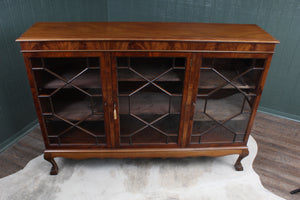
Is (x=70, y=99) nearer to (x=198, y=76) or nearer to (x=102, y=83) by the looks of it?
(x=102, y=83)

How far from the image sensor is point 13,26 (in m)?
1.76

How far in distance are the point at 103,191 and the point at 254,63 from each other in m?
1.19

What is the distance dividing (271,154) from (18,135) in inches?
78.9

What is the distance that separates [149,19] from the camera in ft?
7.88

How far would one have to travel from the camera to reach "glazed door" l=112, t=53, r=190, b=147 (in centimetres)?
136

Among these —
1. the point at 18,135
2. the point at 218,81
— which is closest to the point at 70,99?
the point at 18,135

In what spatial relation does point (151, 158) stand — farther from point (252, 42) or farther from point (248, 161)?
point (252, 42)

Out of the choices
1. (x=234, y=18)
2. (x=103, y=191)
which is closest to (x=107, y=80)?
(x=103, y=191)

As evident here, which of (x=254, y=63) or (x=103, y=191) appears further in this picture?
(x=103, y=191)

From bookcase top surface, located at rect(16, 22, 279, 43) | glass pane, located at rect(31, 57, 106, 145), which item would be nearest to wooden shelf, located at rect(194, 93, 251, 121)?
bookcase top surface, located at rect(16, 22, 279, 43)

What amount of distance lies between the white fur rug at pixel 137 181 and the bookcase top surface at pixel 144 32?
91 cm

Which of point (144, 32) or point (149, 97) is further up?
point (144, 32)

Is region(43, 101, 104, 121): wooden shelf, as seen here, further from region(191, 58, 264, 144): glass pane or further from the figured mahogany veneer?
region(191, 58, 264, 144): glass pane

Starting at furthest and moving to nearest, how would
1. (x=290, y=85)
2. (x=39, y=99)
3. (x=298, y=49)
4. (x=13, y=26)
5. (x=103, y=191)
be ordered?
1. (x=290, y=85)
2. (x=298, y=49)
3. (x=13, y=26)
4. (x=103, y=191)
5. (x=39, y=99)
